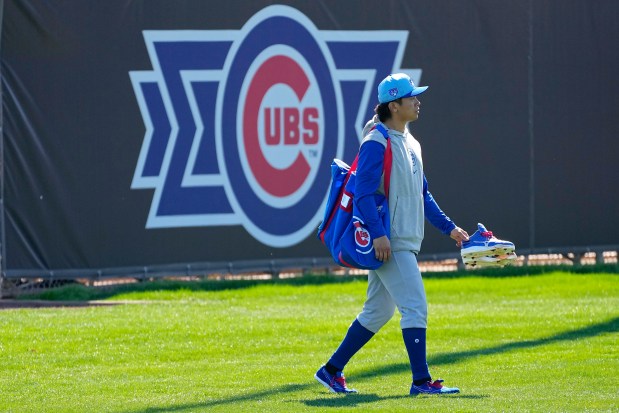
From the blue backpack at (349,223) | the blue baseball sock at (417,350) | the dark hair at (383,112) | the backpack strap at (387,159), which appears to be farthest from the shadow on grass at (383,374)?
the dark hair at (383,112)

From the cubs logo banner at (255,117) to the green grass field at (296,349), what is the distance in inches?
34.9

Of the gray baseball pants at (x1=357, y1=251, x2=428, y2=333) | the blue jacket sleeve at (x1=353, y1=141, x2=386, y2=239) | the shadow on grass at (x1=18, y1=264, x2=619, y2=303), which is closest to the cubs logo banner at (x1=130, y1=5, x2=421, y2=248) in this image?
the shadow on grass at (x1=18, y1=264, x2=619, y2=303)

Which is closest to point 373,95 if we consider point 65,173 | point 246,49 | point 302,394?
point 246,49

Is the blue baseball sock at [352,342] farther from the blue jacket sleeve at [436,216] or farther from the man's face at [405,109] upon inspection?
the man's face at [405,109]

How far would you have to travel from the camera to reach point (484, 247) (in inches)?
282

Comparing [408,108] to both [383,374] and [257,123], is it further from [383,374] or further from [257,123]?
[257,123]

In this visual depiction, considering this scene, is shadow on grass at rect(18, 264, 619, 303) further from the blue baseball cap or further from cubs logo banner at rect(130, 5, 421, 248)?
the blue baseball cap

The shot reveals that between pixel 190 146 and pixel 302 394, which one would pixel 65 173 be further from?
pixel 302 394

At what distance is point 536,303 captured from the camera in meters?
12.4

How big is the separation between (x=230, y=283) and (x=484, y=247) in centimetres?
671

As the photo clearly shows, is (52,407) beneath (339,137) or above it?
beneath

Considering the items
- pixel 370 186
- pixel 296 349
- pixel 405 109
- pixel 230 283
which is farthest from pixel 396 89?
pixel 230 283

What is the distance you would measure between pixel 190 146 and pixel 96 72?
51.5 inches

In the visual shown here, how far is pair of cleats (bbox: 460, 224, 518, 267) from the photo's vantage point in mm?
7164
